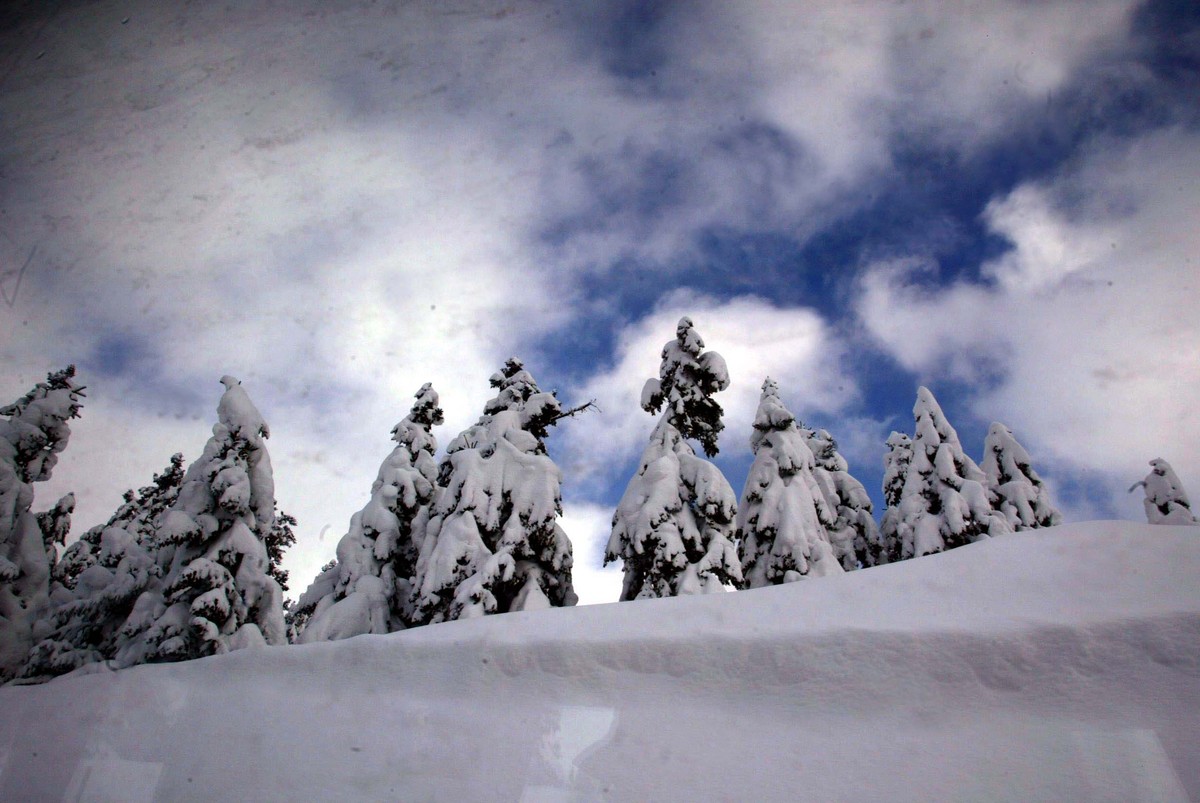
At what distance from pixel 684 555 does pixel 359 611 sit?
8.99m

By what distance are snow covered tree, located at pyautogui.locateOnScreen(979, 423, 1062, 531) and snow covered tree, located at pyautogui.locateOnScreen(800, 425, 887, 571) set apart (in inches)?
192

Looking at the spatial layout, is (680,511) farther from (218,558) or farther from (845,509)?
(845,509)

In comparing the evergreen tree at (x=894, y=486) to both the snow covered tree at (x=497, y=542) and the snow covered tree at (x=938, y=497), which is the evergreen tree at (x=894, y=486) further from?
the snow covered tree at (x=497, y=542)

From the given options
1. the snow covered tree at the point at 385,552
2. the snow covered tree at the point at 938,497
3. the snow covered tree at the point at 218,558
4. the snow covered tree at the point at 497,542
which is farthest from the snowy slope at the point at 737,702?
the snow covered tree at the point at 938,497

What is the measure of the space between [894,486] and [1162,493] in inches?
403

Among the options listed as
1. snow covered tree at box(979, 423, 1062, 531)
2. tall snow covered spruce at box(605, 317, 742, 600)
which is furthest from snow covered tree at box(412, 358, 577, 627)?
snow covered tree at box(979, 423, 1062, 531)

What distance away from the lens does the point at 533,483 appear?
15188 millimetres

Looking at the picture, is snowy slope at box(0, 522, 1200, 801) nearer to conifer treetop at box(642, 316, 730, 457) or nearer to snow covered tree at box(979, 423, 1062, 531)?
conifer treetop at box(642, 316, 730, 457)

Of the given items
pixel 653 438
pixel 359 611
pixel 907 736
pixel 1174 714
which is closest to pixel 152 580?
pixel 359 611

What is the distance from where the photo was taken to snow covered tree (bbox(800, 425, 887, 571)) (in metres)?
24.5

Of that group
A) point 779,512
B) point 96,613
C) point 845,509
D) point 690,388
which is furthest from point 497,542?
point 845,509

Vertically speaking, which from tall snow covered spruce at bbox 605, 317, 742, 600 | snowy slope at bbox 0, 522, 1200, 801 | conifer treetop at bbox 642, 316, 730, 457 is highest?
conifer treetop at bbox 642, 316, 730, 457

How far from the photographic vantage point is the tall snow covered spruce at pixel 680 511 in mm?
13773

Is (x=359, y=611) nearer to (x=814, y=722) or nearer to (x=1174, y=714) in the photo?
(x=814, y=722)
